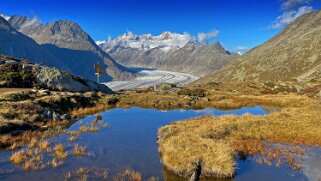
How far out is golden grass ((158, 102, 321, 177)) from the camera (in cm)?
2211

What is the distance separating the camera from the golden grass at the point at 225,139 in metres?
22.1

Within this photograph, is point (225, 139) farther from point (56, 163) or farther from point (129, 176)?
point (56, 163)

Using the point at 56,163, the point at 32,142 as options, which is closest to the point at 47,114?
the point at 32,142

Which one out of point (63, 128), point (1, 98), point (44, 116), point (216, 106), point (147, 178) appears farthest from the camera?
point (216, 106)

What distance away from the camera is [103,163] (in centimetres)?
2356

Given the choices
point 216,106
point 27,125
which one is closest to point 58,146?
point 27,125

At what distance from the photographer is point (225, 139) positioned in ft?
108

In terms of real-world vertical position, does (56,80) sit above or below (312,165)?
above

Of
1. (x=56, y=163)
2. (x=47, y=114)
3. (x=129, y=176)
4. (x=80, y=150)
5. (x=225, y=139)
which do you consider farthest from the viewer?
(x=47, y=114)

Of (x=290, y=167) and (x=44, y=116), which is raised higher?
(x=44, y=116)

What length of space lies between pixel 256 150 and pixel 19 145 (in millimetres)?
22194

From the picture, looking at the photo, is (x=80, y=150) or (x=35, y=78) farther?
(x=35, y=78)

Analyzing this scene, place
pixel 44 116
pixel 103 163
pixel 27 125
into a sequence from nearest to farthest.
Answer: pixel 103 163 < pixel 27 125 < pixel 44 116

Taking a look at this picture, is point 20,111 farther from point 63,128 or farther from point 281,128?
point 281,128
